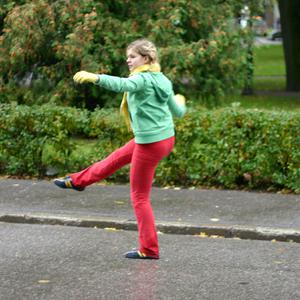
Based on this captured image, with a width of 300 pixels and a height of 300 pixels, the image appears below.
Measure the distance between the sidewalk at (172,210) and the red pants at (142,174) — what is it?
47.9 inches

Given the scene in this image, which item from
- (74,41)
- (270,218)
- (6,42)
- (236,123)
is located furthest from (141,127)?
(6,42)

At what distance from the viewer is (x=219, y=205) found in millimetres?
9414

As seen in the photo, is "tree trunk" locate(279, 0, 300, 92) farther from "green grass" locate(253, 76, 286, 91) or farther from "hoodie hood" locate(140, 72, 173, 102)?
"hoodie hood" locate(140, 72, 173, 102)

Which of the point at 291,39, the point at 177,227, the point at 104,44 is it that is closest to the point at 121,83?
the point at 177,227

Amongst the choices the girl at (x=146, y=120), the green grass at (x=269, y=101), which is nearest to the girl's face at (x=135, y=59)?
the girl at (x=146, y=120)

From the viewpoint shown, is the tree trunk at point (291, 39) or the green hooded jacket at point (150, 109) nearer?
the green hooded jacket at point (150, 109)

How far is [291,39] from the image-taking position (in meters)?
27.8

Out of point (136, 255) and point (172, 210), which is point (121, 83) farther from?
point (172, 210)

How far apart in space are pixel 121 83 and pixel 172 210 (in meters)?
2.89

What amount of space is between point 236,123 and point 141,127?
3581mm

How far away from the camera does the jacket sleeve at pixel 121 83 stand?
6477mm

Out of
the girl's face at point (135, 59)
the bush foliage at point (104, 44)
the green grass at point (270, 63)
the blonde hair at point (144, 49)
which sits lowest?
the green grass at point (270, 63)

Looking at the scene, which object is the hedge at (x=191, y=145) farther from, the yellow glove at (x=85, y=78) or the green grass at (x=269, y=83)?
the green grass at (x=269, y=83)

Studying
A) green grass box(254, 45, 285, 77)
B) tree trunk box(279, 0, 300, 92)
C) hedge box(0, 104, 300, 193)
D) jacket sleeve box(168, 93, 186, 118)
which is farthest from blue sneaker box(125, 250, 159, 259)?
green grass box(254, 45, 285, 77)
